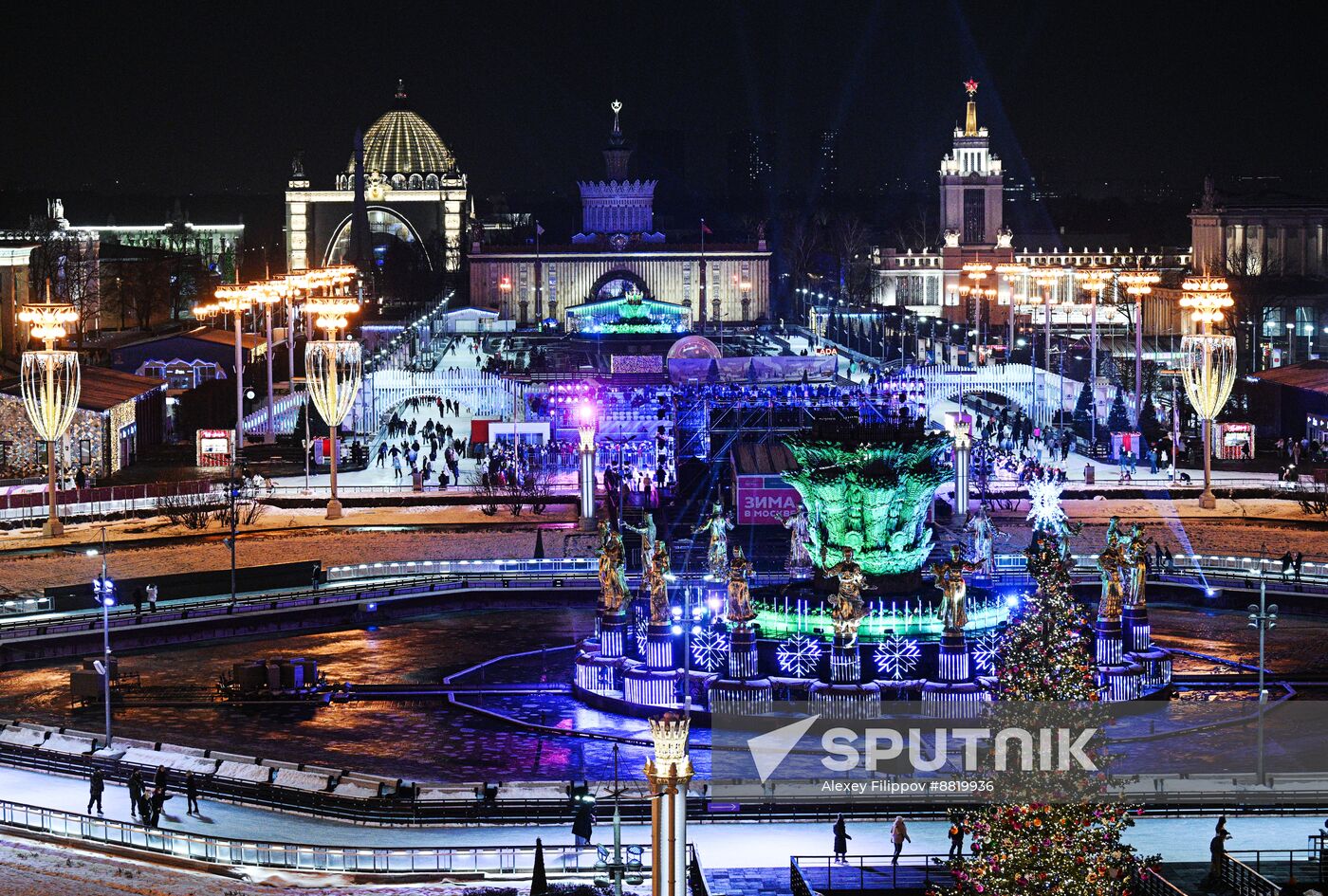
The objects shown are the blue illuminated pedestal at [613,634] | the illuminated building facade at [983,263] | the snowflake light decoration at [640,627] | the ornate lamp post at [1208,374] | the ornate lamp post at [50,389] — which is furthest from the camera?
the illuminated building facade at [983,263]

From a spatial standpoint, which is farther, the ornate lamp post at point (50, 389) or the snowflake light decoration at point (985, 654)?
the ornate lamp post at point (50, 389)

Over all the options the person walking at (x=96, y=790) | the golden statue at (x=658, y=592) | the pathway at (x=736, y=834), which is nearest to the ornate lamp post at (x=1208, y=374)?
the golden statue at (x=658, y=592)

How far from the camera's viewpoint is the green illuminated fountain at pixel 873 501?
3306 cm

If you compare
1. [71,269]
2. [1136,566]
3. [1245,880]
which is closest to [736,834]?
[1245,880]

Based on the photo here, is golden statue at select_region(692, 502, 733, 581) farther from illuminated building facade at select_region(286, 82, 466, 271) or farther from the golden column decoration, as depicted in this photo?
illuminated building facade at select_region(286, 82, 466, 271)

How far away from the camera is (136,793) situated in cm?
2531

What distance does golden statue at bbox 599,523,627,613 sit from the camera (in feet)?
106

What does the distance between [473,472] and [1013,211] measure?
110 meters

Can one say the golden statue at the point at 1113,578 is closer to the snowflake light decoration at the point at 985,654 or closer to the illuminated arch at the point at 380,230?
the snowflake light decoration at the point at 985,654

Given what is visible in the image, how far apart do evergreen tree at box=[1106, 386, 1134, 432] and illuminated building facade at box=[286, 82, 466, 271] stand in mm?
92789

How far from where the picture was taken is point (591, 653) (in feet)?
106

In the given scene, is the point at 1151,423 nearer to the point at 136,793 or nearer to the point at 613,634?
the point at 613,634

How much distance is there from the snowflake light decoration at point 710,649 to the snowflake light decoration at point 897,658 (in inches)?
86.0

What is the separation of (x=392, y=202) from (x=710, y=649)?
414 ft
